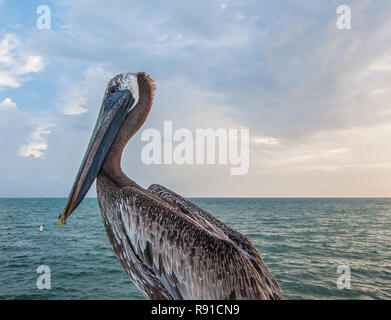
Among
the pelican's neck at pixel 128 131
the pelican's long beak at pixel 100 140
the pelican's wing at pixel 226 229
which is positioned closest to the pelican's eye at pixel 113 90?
the pelican's long beak at pixel 100 140

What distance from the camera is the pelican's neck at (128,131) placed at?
316 cm

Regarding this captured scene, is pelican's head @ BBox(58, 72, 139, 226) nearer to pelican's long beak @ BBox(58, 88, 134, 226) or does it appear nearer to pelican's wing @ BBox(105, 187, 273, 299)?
pelican's long beak @ BBox(58, 88, 134, 226)

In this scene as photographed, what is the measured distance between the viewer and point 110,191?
9.77 ft

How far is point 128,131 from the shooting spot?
3.30 metres

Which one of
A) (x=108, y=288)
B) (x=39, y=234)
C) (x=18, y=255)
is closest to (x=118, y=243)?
(x=108, y=288)

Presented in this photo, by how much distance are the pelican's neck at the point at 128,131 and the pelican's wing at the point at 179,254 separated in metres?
0.31

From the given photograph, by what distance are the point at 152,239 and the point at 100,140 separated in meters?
1.23

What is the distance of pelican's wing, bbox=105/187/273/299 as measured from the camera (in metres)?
2.58

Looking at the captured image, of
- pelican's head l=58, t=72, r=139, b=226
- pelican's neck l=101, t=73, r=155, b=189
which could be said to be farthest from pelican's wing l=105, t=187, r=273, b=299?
pelican's head l=58, t=72, r=139, b=226

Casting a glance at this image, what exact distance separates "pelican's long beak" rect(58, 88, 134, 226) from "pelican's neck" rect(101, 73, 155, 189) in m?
0.07

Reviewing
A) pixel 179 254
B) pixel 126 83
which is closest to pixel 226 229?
pixel 179 254

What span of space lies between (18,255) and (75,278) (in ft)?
22.1

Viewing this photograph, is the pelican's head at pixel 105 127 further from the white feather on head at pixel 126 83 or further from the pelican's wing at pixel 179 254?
the pelican's wing at pixel 179 254
